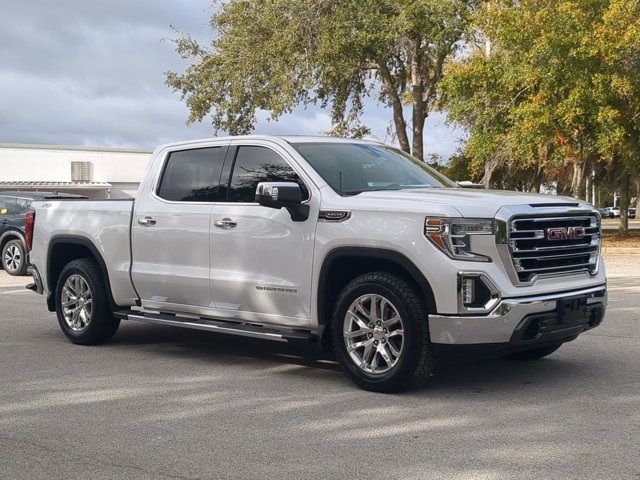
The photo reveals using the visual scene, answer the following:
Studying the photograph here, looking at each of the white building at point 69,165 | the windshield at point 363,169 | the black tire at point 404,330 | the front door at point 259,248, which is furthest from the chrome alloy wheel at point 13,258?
the white building at point 69,165

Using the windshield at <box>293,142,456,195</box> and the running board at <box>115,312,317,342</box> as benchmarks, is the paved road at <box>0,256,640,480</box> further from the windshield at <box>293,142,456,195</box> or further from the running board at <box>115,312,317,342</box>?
Answer: the windshield at <box>293,142,456,195</box>

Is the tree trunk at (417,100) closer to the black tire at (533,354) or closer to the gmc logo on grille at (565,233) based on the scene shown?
the black tire at (533,354)

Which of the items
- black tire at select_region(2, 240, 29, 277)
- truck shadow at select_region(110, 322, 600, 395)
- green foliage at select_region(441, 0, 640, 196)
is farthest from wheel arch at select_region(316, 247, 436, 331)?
green foliage at select_region(441, 0, 640, 196)

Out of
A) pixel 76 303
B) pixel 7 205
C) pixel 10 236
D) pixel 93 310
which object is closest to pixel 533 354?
pixel 93 310

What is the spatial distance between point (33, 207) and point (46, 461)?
5.25 meters

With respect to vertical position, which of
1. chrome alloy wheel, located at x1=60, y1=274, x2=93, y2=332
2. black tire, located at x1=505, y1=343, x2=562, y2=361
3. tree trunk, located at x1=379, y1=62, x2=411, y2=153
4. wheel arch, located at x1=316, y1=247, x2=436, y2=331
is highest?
tree trunk, located at x1=379, y1=62, x2=411, y2=153

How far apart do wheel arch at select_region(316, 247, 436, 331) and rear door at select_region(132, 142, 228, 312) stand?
127 cm

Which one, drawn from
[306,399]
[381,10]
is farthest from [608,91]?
[306,399]

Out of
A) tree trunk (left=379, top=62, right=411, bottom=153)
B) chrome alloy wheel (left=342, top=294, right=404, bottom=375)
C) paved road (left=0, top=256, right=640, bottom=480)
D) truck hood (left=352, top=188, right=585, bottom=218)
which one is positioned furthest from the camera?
tree trunk (left=379, top=62, right=411, bottom=153)

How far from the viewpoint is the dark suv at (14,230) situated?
766 inches

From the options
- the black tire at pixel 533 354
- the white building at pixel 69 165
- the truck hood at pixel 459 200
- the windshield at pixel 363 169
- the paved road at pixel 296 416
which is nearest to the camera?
the paved road at pixel 296 416

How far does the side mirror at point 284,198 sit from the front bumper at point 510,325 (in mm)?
1442

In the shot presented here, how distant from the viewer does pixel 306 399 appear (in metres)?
6.89

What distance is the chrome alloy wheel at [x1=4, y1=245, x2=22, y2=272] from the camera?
19.4 m
